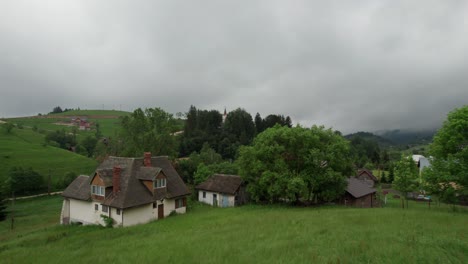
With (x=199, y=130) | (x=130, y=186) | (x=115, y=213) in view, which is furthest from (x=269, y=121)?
(x=115, y=213)

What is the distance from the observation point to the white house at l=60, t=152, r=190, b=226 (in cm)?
2536

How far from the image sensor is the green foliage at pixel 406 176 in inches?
1093

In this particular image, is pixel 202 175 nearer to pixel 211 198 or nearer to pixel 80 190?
pixel 211 198

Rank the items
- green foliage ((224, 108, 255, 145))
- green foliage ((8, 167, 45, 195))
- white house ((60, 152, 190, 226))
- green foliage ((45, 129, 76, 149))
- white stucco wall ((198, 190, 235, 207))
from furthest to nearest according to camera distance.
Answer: green foliage ((45, 129, 76, 149)), green foliage ((224, 108, 255, 145)), green foliage ((8, 167, 45, 195)), white stucco wall ((198, 190, 235, 207)), white house ((60, 152, 190, 226))

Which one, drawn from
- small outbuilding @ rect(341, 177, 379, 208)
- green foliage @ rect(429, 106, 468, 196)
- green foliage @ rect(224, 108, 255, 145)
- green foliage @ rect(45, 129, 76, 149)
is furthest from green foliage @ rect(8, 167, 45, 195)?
green foliage @ rect(429, 106, 468, 196)

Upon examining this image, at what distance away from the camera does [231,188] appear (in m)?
34.6

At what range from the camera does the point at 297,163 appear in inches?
1220

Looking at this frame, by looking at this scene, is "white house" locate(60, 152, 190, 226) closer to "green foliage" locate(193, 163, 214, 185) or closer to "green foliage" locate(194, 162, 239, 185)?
"green foliage" locate(193, 163, 214, 185)

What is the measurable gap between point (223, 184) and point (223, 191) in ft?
4.81

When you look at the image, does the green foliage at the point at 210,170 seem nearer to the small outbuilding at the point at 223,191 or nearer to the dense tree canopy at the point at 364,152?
the small outbuilding at the point at 223,191

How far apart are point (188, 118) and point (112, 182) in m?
69.1

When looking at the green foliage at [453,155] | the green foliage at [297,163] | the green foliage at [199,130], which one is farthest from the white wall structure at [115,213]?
the green foliage at [199,130]

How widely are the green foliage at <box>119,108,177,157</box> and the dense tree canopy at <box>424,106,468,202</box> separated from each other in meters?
37.5

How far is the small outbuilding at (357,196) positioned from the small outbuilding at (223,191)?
43.9 feet
